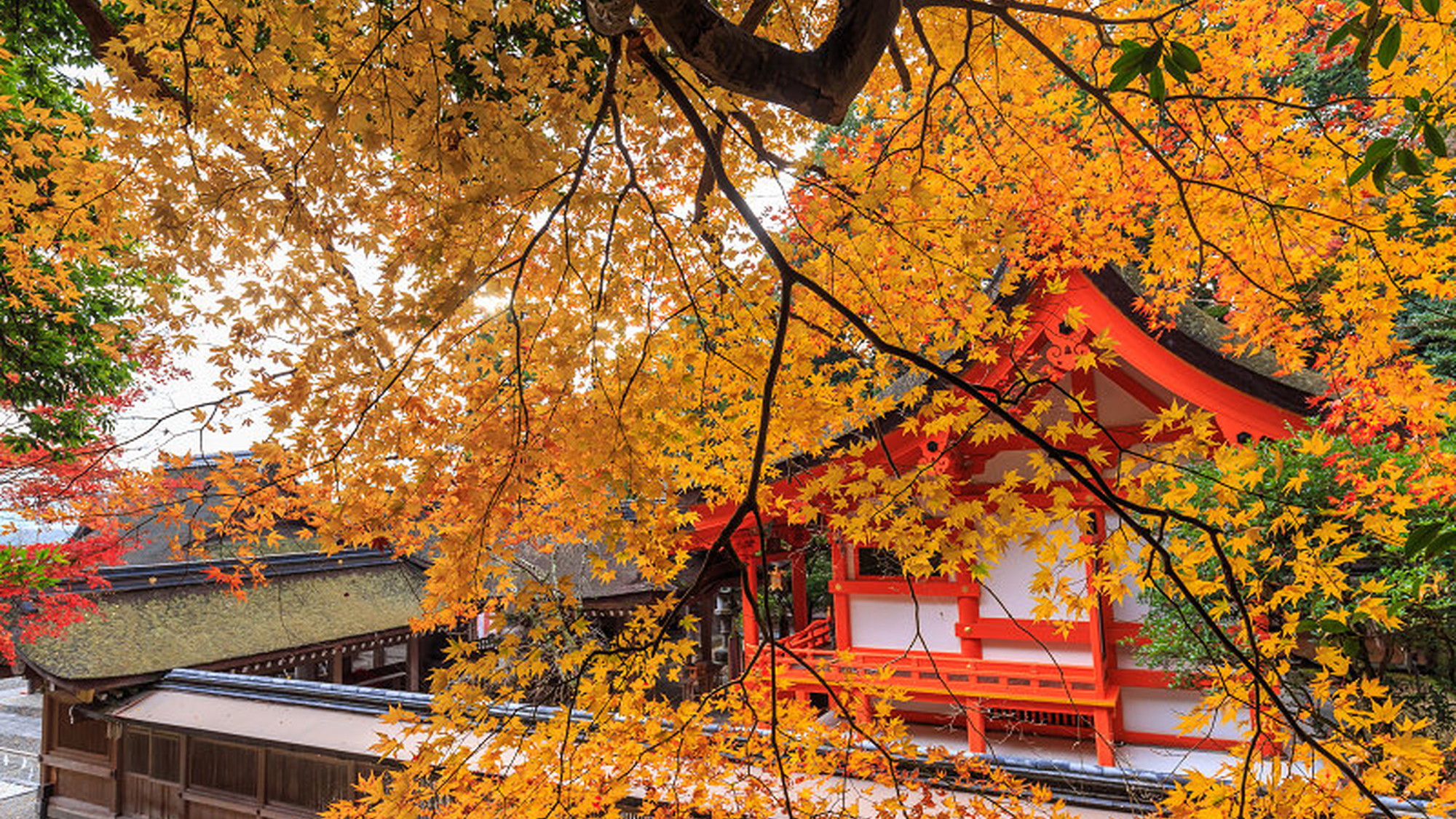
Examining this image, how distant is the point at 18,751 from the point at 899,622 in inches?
682

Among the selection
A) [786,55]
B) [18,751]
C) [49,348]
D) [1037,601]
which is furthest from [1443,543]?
[18,751]

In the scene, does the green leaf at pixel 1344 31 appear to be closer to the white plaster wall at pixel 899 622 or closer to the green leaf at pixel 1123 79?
the green leaf at pixel 1123 79

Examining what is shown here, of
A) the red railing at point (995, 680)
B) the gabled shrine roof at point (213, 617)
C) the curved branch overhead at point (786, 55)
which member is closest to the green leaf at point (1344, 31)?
the curved branch overhead at point (786, 55)

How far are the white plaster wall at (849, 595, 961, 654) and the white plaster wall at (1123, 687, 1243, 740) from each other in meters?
1.49

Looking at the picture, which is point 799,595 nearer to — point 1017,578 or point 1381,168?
point 1017,578

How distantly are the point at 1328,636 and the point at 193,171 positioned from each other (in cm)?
625

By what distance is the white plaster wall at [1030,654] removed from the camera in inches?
246

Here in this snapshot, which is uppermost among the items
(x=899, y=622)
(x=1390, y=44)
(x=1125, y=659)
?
(x=1390, y=44)

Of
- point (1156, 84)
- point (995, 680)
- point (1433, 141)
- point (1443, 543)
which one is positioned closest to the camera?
point (1443, 543)

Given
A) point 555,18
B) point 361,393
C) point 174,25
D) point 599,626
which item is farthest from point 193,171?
point 599,626

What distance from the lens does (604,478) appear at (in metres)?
2.73

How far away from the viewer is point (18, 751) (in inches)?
546

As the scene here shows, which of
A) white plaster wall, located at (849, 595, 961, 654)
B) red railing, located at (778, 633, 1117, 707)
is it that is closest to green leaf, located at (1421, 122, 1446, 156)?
red railing, located at (778, 633, 1117, 707)

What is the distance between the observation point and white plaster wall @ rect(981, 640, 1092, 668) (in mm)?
6258
